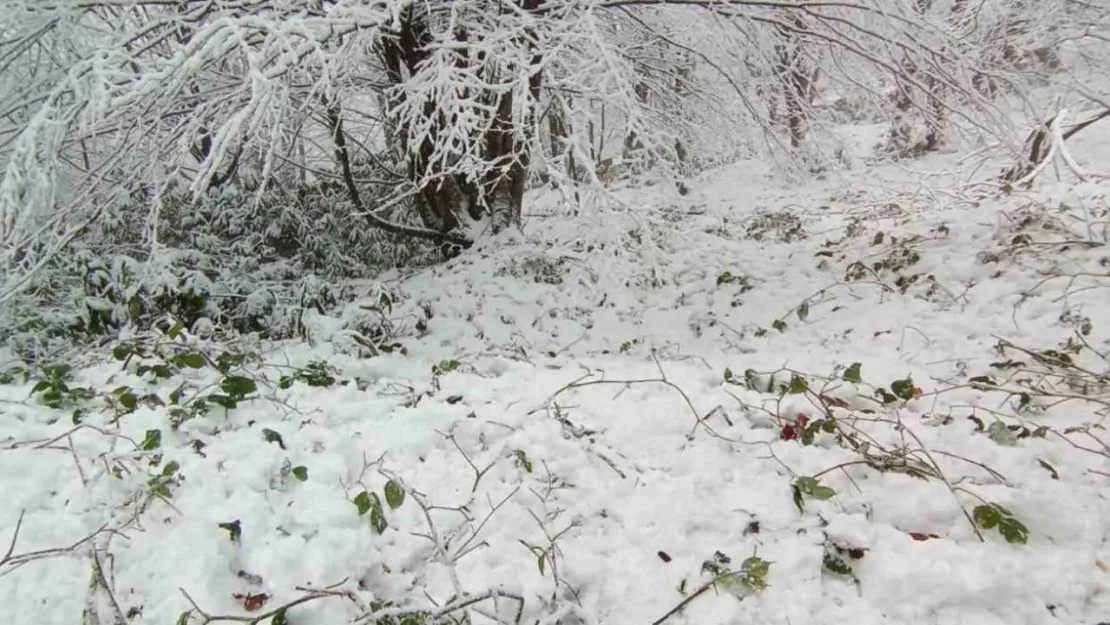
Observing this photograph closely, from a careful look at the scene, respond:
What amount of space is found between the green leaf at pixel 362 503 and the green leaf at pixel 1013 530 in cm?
213

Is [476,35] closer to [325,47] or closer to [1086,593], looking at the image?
[325,47]

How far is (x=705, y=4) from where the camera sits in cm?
485

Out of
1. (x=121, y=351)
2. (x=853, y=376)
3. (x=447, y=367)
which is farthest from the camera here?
(x=447, y=367)

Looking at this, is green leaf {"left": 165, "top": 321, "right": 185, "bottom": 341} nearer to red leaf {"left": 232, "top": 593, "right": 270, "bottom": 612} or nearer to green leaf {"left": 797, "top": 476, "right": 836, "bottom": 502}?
red leaf {"left": 232, "top": 593, "right": 270, "bottom": 612}

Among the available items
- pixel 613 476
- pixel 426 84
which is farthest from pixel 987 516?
pixel 426 84

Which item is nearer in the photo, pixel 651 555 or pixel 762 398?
pixel 651 555

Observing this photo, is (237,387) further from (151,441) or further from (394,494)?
(394,494)

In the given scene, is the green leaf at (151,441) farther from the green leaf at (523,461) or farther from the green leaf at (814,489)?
the green leaf at (814,489)

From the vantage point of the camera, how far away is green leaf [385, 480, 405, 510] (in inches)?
85.4

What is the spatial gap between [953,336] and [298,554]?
3700 millimetres

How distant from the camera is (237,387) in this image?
2.80 m

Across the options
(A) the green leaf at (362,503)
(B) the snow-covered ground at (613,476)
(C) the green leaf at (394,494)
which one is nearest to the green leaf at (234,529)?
(B) the snow-covered ground at (613,476)

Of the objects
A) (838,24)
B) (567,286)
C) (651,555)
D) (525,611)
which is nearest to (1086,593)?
(651,555)

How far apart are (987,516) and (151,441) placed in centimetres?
309
